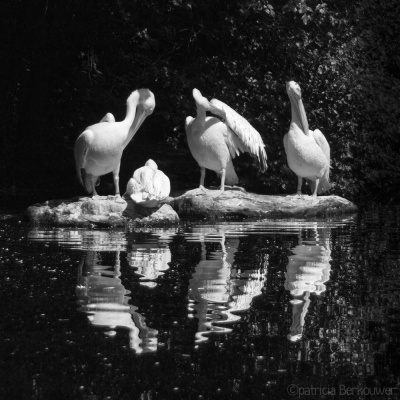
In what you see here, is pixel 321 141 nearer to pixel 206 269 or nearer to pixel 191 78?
pixel 191 78

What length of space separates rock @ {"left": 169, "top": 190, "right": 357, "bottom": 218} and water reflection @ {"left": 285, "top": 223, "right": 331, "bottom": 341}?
2.18m

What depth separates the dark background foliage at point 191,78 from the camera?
14.3 metres

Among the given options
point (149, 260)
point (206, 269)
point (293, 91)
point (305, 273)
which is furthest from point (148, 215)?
point (305, 273)

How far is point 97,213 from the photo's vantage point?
395 inches

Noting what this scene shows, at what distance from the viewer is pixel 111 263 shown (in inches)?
277

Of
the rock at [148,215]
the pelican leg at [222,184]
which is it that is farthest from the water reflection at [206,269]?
the pelican leg at [222,184]

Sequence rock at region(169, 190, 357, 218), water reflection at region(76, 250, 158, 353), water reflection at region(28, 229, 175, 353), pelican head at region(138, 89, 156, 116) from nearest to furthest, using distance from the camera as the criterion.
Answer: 1. water reflection at region(76, 250, 158, 353)
2. water reflection at region(28, 229, 175, 353)
3. pelican head at region(138, 89, 156, 116)
4. rock at region(169, 190, 357, 218)

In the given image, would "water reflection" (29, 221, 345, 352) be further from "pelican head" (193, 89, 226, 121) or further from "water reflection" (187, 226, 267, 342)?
"pelican head" (193, 89, 226, 121)

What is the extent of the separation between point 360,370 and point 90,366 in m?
1.18

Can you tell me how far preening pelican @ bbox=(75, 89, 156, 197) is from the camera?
10195mm

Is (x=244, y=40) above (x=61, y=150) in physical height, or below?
above

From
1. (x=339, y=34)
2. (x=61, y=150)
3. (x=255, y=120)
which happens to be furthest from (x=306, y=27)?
(x=61, y=150)

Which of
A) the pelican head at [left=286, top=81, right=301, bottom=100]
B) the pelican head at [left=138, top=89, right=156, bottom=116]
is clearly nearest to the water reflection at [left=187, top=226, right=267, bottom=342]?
the pelican head at [left=138, top=89, right=156, bottom=116]

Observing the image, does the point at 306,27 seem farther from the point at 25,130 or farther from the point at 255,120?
the point at 25,130
